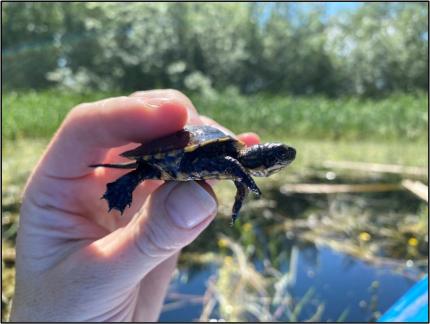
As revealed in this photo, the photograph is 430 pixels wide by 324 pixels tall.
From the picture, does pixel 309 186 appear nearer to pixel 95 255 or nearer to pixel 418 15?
pixel 95 255

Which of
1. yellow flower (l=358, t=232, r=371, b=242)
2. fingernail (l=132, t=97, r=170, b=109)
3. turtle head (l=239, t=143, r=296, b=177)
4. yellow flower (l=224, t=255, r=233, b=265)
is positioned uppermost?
fingernail (l=132, t=97, r=170, b=109)

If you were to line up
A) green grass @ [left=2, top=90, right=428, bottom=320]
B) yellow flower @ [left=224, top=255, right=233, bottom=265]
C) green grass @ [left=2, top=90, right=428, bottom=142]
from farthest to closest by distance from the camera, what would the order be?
1. green grass @ [left=2, top=90, right=428, bottom=142]
2. green grass @ [left=2, top=90, right=428, bottom=320]
3. yellow flower @ [left=224, top=255, right=233, bottom=265]

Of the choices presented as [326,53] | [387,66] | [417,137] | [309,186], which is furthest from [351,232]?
[326,53]

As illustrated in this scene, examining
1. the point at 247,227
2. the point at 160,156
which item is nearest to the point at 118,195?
the point at 160,156

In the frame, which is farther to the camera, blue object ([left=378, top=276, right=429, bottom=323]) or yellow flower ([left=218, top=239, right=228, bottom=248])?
yellow flower ([left=218, top=239, right=228, bottom=248])

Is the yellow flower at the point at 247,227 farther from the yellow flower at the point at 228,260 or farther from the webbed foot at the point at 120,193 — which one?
the webbed foot at the point at 120,193

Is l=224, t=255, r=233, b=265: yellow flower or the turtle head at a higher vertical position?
the turtle head

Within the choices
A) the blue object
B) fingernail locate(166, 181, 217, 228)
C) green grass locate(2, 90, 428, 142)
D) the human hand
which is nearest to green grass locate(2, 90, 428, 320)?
green grass locate(2, 90, 428, 142)

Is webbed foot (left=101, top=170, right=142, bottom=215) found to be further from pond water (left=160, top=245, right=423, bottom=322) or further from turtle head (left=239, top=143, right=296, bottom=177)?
pond water (left=160, top=245, right=423, bottom=322)
